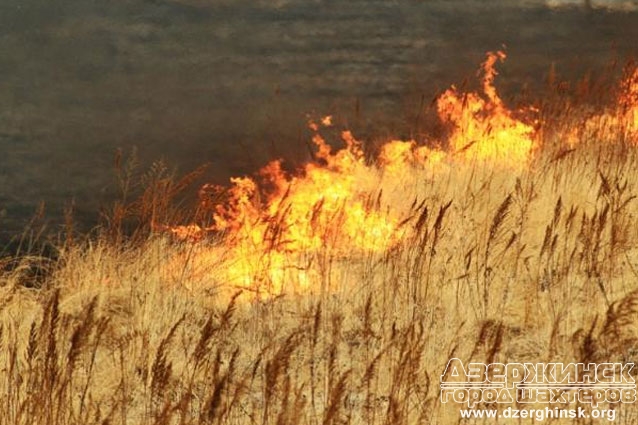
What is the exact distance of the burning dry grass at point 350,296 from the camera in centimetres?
327

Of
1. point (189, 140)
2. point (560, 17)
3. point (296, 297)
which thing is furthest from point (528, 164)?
point (560, 17)

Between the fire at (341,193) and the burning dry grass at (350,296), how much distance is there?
3 cm

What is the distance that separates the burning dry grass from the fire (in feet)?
0.09

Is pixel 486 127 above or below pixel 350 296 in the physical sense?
above

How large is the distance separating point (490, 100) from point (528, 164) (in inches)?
74.4

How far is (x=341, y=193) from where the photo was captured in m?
6.48

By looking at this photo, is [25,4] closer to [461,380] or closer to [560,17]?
[560,17]

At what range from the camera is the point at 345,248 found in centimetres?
541

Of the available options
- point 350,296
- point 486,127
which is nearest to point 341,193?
point 486,127

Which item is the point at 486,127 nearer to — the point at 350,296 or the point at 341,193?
the point at 341,193

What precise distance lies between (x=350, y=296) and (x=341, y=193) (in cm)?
184

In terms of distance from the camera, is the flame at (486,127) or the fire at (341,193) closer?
the fire at (341,193)

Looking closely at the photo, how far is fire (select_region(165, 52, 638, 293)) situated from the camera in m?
5.03

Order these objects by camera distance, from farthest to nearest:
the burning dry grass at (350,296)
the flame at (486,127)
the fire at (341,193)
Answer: the flame at (486,127) < the fire at (341,193) < the burning dry grass at (350,296)
